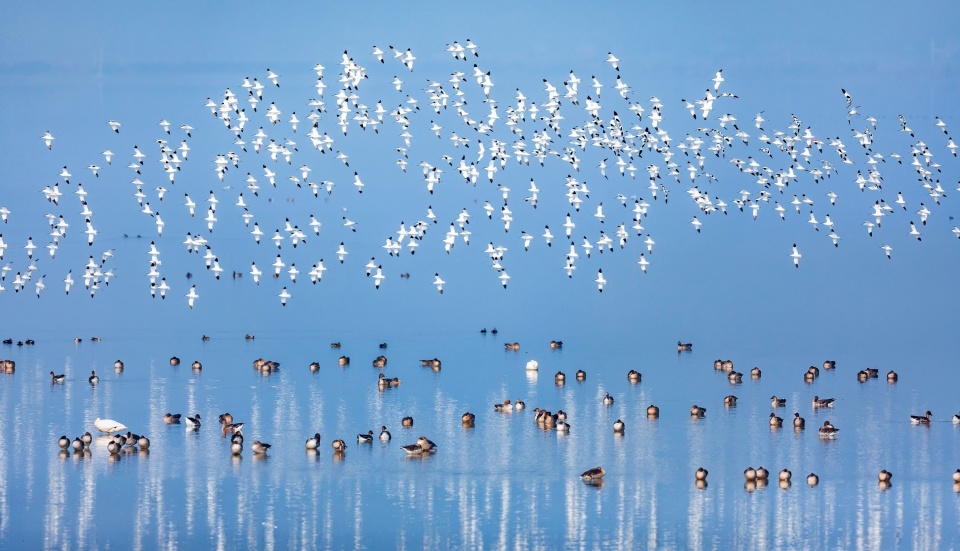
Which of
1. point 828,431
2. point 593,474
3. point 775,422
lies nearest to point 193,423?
point 593,474

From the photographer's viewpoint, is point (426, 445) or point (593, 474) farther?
point (426, 445)

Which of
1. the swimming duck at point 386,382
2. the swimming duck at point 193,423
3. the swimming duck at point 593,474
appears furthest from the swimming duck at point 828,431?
the swimming duck at point 193,423

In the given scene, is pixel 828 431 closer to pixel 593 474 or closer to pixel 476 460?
pixel 593 474

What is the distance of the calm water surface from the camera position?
30891 millimetres

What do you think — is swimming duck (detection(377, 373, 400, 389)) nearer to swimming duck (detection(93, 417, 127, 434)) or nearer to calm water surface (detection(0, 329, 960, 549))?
calm water surface (detection(0, 329, 960, 549))

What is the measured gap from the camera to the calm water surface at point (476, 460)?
30891 mm

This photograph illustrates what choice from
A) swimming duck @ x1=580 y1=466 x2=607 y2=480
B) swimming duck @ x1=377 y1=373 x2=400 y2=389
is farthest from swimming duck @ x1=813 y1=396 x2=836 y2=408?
swimming duck @ x1=377 y1=373 x2=400 y2=389

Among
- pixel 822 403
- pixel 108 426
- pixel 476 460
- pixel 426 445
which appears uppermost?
pixel 822 403

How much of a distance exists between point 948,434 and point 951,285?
135 ft

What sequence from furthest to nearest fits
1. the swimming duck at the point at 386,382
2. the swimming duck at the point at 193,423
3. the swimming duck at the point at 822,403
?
1. the swimming duck at the point at 386,382
2. the swimming duck at the point at 822,403
3. the swimming duck at the point at 193,423

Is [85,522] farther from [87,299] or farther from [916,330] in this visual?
[87,299]

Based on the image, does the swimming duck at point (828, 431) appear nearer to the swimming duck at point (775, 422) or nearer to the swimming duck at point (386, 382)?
the swimming duck at point (775, 422)

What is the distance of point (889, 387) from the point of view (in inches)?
1848

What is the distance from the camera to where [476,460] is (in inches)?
1436
